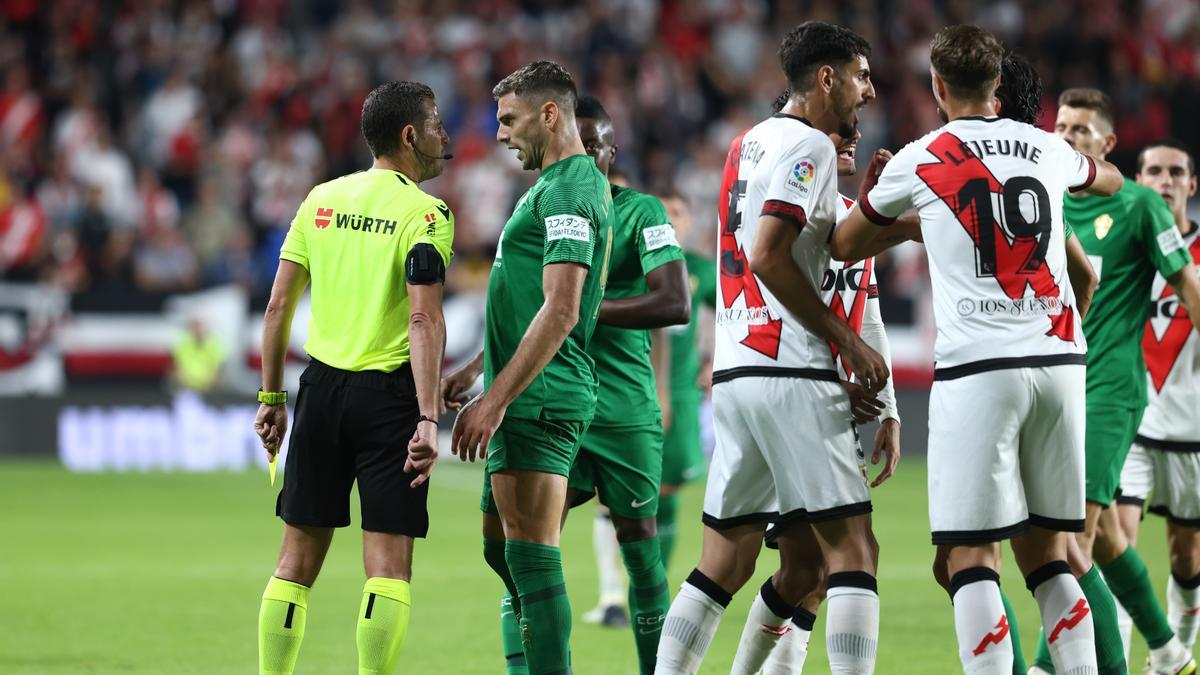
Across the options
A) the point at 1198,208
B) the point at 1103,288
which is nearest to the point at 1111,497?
the point at 1103,288

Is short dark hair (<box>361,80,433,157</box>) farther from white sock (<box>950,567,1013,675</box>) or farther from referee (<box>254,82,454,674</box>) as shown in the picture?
white sock (<box>950,567,1013,675</box>)

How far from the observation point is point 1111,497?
6.34m

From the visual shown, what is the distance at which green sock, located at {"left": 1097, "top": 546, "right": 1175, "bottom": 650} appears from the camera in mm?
6430

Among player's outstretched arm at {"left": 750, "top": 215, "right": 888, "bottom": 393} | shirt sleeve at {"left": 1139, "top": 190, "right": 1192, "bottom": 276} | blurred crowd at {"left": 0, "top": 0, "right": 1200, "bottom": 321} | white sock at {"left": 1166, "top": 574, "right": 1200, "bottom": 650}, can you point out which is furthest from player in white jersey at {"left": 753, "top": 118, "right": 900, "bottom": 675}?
blurred crowd at {"left": 0, "top": 0, "right": 1200, "bottom": 321}

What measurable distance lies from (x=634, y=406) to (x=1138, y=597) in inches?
89.3

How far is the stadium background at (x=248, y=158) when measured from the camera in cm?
1612

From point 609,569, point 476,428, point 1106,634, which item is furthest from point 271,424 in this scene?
point 609,569

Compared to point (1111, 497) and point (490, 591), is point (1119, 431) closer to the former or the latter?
point (1111, 497)

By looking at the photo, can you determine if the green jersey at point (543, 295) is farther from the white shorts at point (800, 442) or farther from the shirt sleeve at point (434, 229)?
the white shorts at point (800, 442)

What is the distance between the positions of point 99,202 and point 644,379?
13.5 m

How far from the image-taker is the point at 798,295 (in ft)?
16.3

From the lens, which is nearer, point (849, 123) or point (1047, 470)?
point (1047, 470)

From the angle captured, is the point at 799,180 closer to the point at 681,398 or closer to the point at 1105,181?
the point at 1105,181

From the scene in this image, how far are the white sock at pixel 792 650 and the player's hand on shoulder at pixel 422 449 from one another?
152 centimetres
